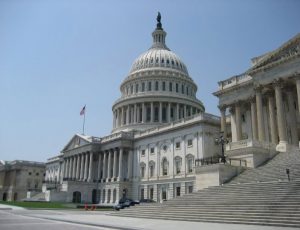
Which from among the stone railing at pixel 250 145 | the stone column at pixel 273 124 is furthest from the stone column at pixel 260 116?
the stone railing at pixel 250 145

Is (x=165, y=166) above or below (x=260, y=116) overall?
below

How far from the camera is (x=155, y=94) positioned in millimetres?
97938

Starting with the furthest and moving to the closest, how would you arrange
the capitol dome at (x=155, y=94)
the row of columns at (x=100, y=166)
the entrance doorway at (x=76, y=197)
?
the capitol dome at (x=155, y=94) → the entrance doorway at (x=76, y=197) → the row of columns at (x=100, y=166)

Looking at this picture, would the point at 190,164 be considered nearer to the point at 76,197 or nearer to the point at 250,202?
the point at 76,197

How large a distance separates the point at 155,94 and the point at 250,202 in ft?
242

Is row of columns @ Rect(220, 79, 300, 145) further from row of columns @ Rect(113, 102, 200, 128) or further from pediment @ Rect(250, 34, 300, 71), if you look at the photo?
row of columns @ Rect(113, 102, 200, 128)

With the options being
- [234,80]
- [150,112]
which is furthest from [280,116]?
[150,112]

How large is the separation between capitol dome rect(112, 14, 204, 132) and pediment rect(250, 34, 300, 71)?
48.1 meters

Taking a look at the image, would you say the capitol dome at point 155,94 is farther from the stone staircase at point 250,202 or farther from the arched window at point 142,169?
the stone staircase at point 250,202

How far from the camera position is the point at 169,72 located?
106250 millimetres

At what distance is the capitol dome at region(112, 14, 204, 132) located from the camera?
320 ft

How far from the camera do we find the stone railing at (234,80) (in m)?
50.9

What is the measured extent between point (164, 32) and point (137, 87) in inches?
1217

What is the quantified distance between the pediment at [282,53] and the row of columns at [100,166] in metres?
45.1
